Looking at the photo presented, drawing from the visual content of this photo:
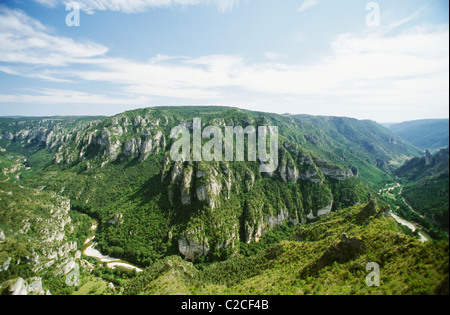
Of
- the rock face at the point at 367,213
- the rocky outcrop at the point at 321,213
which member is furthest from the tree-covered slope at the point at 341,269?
the rocky outcrop at the point at 321,213

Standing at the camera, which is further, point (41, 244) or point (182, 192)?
point (182, 192)

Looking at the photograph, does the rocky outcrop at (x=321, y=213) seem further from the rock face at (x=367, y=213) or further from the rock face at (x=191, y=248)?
the rock face at (x=191, y=248)

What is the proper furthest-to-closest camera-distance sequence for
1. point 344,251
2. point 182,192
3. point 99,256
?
point 182,192
point 99,256
point 344,251

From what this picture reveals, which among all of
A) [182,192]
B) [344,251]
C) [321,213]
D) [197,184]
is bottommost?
[321,213]

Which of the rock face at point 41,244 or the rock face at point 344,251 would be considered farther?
the rock face at point 41,244

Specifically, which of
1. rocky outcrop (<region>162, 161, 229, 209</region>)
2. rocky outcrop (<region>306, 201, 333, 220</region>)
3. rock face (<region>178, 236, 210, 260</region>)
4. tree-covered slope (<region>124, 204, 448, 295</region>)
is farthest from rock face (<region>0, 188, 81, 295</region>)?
rocky outcrop (<region>306, 201, 333, 220</region>)

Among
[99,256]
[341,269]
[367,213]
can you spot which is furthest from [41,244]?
[367,213]

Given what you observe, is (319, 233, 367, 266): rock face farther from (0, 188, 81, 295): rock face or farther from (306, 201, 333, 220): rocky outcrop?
(306, 201, 333, 220): rocky outcrop

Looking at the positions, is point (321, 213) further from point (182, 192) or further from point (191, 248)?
point (182, 192)

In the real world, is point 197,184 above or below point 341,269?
below

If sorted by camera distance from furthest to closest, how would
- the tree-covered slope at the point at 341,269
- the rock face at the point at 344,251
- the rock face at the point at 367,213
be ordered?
the rock face at the point at 367,213 < the rock face at the point at 344,251 < the tree-covered slope at the point at 341,269
